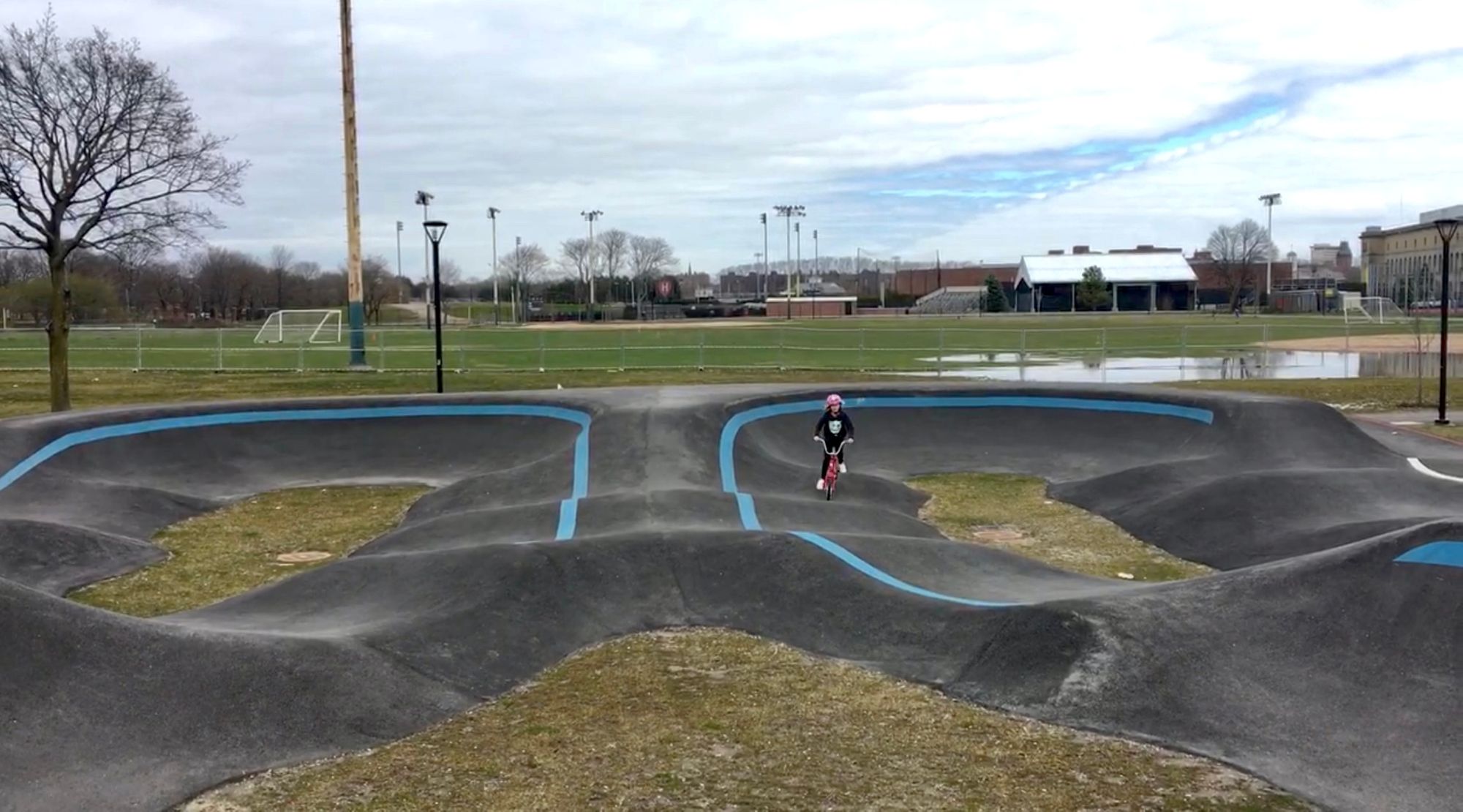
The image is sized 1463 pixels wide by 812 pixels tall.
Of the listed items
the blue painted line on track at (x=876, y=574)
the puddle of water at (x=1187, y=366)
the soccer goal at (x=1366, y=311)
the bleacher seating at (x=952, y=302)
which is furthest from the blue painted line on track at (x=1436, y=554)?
the bleacher seating at (x=952, y=302)

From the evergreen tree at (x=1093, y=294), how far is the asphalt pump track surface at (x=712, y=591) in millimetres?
92449

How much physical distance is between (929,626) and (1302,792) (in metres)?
3.34

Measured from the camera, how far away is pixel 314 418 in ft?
66.0

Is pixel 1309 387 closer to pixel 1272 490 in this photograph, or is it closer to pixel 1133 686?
→ pixel 1272 490

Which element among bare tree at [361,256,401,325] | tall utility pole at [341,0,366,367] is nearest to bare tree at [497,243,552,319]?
bare tree at [361,256,401,325]

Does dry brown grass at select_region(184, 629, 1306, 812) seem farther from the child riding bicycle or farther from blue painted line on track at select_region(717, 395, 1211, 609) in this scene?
the child riding bicycle

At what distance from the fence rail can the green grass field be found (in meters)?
0.11

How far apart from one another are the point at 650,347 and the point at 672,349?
0.85 metres

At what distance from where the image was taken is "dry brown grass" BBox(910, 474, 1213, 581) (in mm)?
12734

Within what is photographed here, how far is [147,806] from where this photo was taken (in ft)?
19.8

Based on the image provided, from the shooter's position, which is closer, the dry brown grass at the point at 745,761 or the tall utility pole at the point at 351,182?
the dry brown grass at the point at 745,761

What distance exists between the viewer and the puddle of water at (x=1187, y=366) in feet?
117

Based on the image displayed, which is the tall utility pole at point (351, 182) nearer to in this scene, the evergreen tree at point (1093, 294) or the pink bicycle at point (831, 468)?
the pink bicycle at point (831, 468)

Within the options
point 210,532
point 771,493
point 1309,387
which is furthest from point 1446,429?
point 210,532
